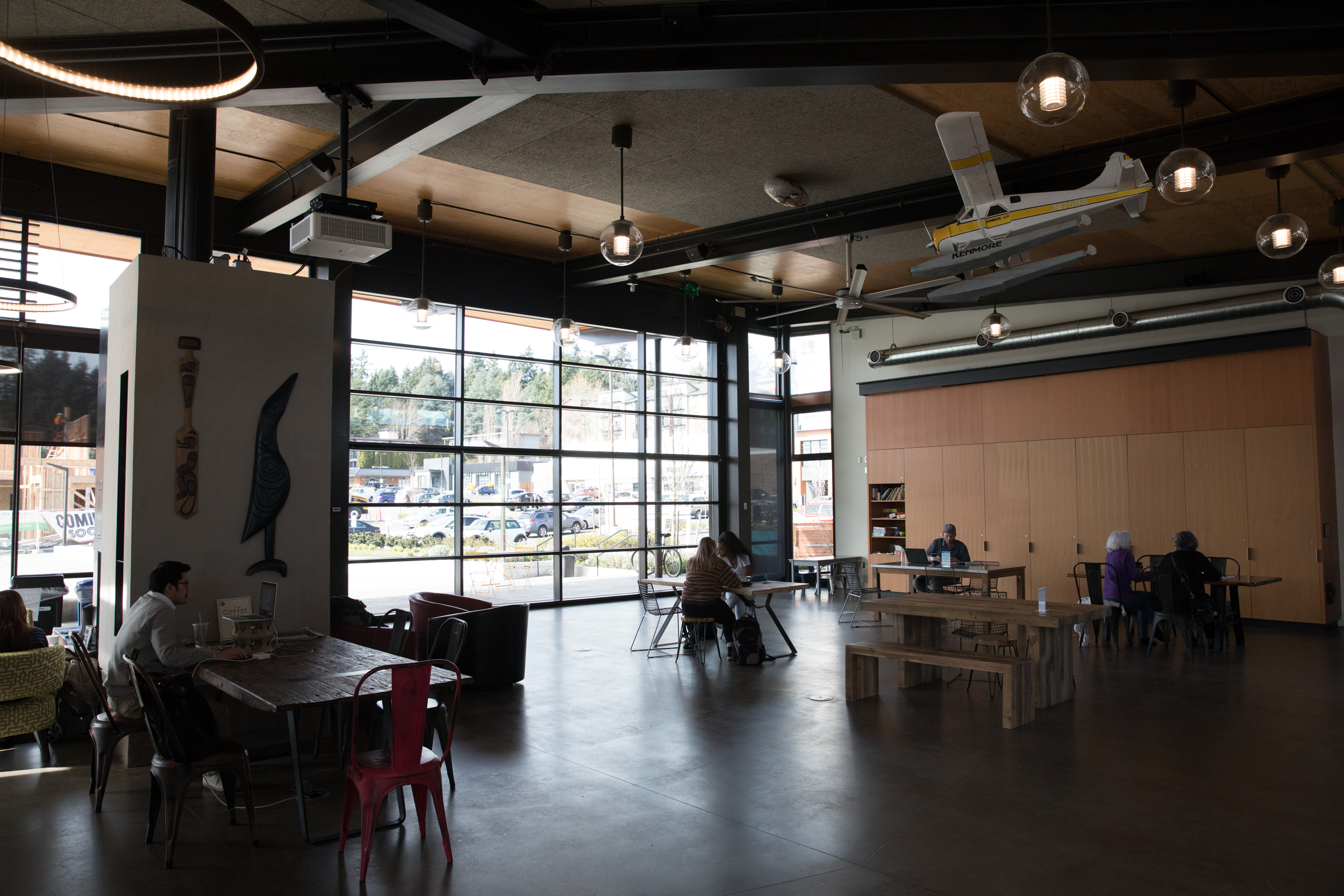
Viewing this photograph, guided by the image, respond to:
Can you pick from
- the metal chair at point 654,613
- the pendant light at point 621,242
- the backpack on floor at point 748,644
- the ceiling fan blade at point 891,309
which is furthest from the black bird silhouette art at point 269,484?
the ceiling fan blade at point 891,309

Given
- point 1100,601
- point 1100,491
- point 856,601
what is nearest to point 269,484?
point 1100,601

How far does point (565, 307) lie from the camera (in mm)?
12352

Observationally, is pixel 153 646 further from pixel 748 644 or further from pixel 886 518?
pixel 886 518

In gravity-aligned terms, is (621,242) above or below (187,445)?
above

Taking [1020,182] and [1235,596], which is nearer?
[1020,182]

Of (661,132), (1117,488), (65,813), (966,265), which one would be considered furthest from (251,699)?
(1117,488)

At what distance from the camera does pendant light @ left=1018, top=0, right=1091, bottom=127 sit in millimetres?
3311

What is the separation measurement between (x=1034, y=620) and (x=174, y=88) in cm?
604

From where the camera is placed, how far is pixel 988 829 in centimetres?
401

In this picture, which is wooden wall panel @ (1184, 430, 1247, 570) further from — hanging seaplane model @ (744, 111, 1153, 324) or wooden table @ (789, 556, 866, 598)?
hanging seaplane model @ (744, 111, 1153, 324)

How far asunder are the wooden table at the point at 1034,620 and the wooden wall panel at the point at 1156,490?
515cm

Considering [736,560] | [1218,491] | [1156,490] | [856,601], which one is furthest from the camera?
[856,601]

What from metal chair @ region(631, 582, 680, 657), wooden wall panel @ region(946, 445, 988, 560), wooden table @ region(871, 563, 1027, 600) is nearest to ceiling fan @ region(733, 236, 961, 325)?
wooden table @ region(871, 563, 1027, 600)

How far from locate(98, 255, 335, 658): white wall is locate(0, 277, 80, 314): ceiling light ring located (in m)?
0.30
